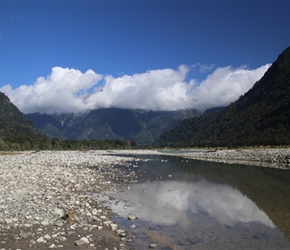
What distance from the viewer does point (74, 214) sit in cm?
1501

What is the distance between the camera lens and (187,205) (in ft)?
66.9

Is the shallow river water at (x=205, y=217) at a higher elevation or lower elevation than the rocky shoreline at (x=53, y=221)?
lower

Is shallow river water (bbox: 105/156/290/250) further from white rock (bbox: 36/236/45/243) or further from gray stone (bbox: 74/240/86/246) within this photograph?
white rock (bbox: 36/236/45/243)

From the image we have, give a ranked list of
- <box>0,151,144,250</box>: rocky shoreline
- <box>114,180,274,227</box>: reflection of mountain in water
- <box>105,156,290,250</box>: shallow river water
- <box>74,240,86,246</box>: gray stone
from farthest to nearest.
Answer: <box>114,180,274,227</box>: reflection of mountain in water, <box>105,156,290,250</box>: shallow river water, <box>0,151,144,250</box>: rocky shoreline, <box>74,240,86,246</box>: gray stone

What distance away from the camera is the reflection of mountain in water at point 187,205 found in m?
Answer: 17.0

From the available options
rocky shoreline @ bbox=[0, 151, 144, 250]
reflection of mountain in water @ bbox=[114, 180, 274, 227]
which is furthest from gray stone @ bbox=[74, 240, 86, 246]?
reflection of mountain in water @ bbox=[114, 180, 274, 227]

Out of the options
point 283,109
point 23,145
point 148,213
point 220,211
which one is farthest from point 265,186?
point 283,109

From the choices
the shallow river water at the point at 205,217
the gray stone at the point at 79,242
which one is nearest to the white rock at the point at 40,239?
the gray stone at the point at 79,242

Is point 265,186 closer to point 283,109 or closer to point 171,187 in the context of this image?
point 171,187

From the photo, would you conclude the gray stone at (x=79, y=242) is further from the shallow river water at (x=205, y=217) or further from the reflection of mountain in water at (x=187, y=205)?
the reflection of mountain in water at (x=187, y=205)

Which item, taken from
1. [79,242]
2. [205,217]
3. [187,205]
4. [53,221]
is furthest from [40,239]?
[187,205]

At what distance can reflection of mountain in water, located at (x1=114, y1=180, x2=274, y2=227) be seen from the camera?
671 inches

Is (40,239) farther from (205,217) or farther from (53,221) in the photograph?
(205,217)

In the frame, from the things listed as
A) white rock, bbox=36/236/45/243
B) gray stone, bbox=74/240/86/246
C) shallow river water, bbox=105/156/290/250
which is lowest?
shallow river water, bbox=105/156/290/250
